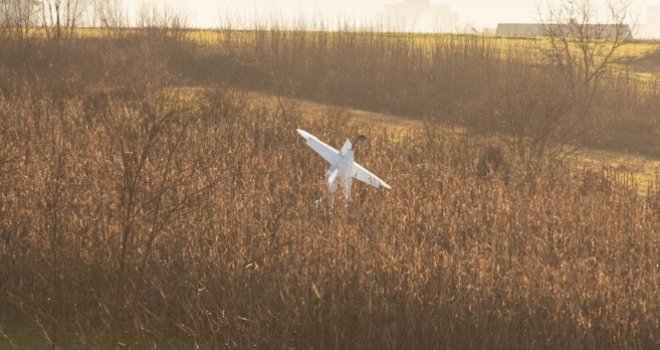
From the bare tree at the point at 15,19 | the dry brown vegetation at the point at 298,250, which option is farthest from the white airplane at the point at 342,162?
the bare tree at the point at 15,19

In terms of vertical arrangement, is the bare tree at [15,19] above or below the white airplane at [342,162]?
above

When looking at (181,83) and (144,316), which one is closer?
(144,316)

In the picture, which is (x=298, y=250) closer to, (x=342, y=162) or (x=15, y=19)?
(x=342, y=162)

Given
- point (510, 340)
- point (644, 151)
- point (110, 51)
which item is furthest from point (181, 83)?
point (510, 340)

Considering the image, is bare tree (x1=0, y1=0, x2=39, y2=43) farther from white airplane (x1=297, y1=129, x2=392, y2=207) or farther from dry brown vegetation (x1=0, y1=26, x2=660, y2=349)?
white airplane (x1=297, y1=129, x2=392, y2=207)

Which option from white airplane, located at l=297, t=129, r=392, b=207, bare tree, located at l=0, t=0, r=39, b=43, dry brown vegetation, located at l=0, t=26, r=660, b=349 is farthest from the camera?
bare tree, located at l=0, t=0, r=39, b=43

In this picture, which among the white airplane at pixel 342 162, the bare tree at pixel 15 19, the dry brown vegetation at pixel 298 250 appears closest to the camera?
the dry brown vegetation at pixel 298 250

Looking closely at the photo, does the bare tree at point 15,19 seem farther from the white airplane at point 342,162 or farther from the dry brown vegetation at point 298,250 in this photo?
the white airplane at point 342,162

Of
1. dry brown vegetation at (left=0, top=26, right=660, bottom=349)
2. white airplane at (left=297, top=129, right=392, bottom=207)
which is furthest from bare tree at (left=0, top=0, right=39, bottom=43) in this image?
white airplane at (left=297, top=129, right=392, bottom=207)

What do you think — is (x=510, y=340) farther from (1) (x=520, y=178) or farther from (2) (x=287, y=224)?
(1) (x=520, y=178)

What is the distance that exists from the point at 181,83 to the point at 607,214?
1198 cm

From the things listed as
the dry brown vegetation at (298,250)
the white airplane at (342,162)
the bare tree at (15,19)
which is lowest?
the dry brown vegetation at (298,250)

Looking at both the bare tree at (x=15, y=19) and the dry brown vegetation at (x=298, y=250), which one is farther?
the bare tree at (x=15, y=19)

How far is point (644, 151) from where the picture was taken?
58.2 feet
